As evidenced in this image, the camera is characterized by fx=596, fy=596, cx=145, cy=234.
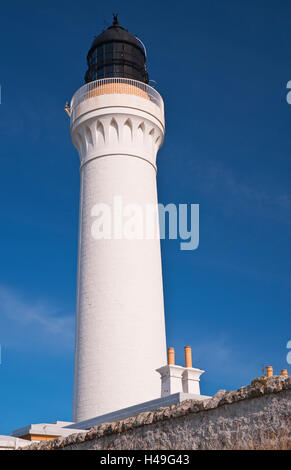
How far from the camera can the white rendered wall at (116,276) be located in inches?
864

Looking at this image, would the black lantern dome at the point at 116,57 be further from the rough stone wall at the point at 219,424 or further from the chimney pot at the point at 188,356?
the rough stone wall at the point at 219,424

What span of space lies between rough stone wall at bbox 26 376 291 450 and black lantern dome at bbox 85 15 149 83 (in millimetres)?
21392

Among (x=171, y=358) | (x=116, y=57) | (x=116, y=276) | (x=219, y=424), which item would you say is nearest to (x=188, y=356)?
(x=171, y=358)

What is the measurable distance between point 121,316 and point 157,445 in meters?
13.7

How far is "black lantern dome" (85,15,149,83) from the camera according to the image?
28.4m

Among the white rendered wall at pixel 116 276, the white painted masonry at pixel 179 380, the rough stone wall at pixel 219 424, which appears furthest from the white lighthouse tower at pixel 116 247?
the rough stone wall at pixel 219 424

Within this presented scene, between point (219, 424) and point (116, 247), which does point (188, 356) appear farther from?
point (219, 424)

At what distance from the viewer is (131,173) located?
995 inches

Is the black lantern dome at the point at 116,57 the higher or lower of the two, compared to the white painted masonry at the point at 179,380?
higher

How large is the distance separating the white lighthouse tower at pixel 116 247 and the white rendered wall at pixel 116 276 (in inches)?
1.5

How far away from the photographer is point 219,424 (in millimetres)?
8156

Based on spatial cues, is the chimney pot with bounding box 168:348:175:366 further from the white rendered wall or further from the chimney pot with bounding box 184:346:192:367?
the white rendered wall

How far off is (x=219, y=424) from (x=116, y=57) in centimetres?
2335
